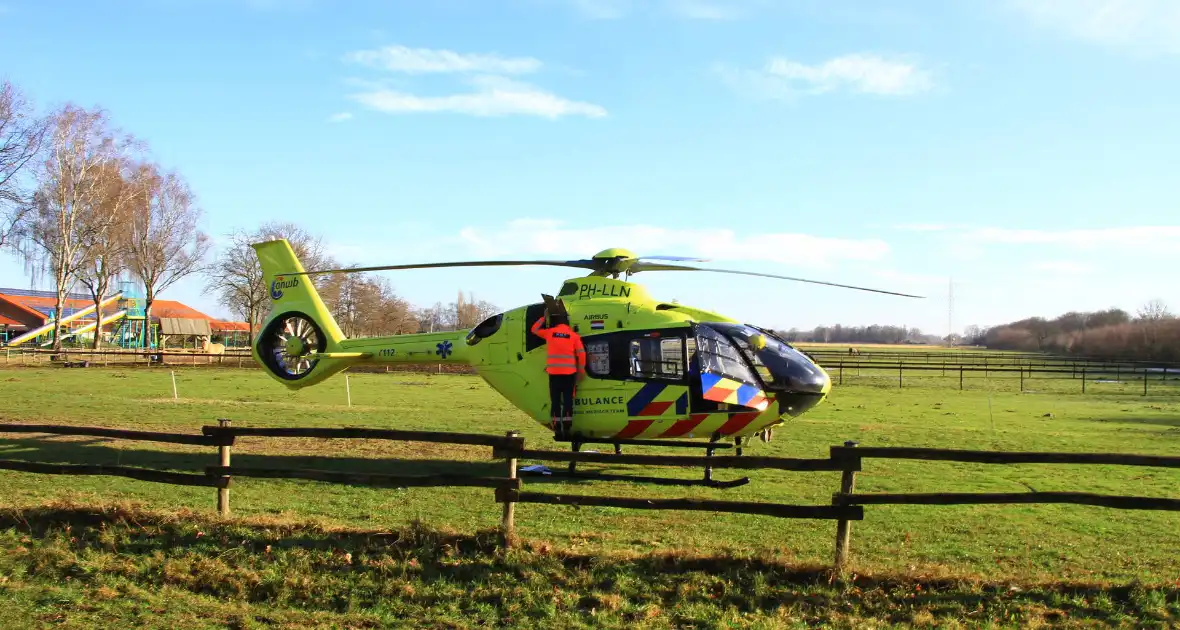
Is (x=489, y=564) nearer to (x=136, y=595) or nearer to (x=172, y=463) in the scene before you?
(x=136, y=595)

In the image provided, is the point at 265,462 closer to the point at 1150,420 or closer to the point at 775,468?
the point at 775,468

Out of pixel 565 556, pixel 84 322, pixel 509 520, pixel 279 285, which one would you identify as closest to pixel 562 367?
pixel 509 520

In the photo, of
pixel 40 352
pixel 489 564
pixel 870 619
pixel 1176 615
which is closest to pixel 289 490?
pixel 489 564

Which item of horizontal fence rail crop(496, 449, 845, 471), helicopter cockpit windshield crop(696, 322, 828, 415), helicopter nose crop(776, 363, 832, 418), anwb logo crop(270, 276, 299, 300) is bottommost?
horizontal fence rail crop(496, 449, 845, 471)

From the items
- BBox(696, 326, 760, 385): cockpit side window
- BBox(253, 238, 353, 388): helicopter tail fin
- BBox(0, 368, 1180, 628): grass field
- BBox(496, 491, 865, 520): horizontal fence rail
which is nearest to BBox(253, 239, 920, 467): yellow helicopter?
BBox(696, 326, 760, 385): cockpit side window

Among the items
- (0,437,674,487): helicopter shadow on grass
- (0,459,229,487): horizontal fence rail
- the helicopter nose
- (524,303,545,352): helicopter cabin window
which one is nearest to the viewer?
(0,459,229,487): horizontal fence rail

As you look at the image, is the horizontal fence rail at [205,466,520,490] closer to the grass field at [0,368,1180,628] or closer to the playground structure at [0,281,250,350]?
the grass field at [0,368,1180,628]

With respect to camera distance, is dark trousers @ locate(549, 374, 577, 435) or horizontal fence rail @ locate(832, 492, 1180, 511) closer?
horizontal fence rail @ locate(832, 492, 1180, 511)

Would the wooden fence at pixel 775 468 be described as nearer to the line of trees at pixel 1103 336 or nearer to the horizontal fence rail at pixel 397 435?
the horizontal fence rail at pixel 397 435

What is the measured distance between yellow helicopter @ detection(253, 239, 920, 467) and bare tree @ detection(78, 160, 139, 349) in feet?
149

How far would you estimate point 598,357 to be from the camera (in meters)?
13.0

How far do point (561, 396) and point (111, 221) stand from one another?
48853 mm

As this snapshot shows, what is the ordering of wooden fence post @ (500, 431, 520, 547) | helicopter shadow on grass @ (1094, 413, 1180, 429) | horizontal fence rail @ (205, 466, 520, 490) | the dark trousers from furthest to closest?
helicopter shadow on grass @ (1094, 413, 1180, 429)
the dark trousers
horizontal fence rail @ (205, 466, 520, 490)
wooden fence post @ (500, 431, 520, 547)

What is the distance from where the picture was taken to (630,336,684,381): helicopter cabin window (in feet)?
41.4
